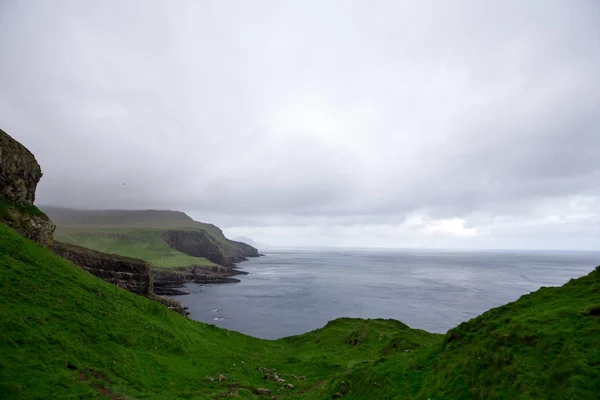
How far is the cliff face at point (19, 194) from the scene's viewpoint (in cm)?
4931

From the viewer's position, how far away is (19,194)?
52844 millimetres

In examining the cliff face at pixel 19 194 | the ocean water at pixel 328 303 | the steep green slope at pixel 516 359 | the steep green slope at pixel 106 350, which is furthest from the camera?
the ocean water at pixel 328 303

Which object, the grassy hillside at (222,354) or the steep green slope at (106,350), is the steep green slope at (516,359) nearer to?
the grassy hillside at (222,354)

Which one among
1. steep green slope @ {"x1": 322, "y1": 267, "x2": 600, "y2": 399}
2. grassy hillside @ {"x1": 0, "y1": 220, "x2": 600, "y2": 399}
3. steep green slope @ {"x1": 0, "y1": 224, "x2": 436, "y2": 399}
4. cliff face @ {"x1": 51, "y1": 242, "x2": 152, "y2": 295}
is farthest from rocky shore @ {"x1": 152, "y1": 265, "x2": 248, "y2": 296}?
steep green slope @ {"x1": 322, "y1": 267, "x2": 600, "y2": 399}

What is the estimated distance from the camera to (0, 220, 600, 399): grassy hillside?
14.3 m

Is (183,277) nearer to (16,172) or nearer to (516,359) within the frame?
(16,172)

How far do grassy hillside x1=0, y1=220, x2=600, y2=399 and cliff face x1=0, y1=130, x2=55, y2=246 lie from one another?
15673 mm

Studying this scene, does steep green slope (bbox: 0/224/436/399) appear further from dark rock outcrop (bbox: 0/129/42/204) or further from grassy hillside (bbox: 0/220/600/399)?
dark rock outcrop (bbox: 0/129/42/204)

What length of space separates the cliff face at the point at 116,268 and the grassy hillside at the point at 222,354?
39.1 m

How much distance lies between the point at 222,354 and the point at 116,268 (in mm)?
55389

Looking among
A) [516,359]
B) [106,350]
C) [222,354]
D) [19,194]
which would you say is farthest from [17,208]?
[516,359]

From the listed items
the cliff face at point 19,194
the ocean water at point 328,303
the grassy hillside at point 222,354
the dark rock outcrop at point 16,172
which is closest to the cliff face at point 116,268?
the cliff face at point 19,194

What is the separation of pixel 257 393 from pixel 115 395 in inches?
499

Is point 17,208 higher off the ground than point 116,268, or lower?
higher
